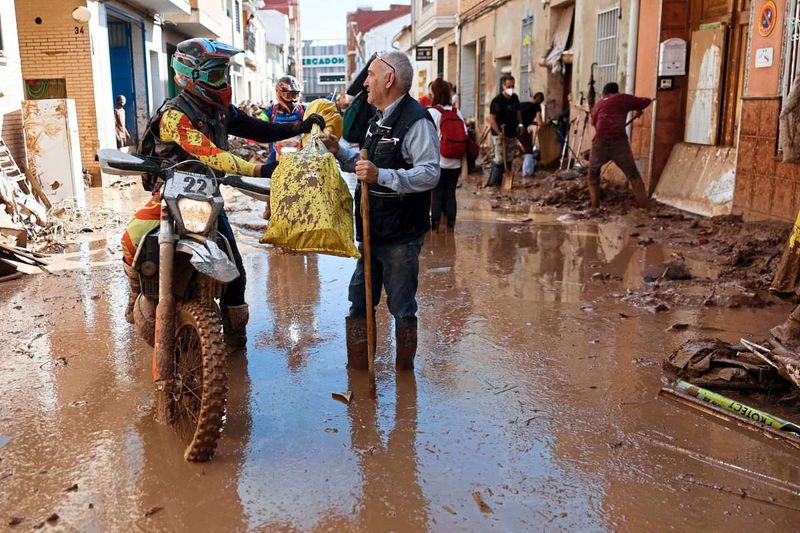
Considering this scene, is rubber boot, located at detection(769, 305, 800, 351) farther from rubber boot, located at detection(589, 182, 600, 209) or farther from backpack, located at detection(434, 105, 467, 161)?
rubber boot, located at detection(589, 182, 600, 209)

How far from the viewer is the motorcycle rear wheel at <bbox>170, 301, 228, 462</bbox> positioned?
3.24 metres

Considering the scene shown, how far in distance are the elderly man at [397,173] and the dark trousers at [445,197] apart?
468 centimetres

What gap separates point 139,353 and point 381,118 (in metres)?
2.19

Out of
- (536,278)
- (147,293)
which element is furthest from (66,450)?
(536,278)

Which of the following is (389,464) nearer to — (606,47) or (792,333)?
(792,333)

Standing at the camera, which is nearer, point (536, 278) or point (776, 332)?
point (776, 332)

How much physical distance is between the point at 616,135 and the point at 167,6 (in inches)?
561

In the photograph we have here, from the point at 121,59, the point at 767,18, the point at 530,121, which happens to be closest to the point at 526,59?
the point at 530,121

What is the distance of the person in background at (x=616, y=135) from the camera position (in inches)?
408

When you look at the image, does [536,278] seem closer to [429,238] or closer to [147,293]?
[429,238]

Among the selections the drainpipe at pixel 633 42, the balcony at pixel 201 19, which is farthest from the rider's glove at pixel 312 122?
the balcony at pixel 201 19

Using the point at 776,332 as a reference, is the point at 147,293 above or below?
above

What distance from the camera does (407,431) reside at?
369cm

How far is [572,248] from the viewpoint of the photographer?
8.34 meters
